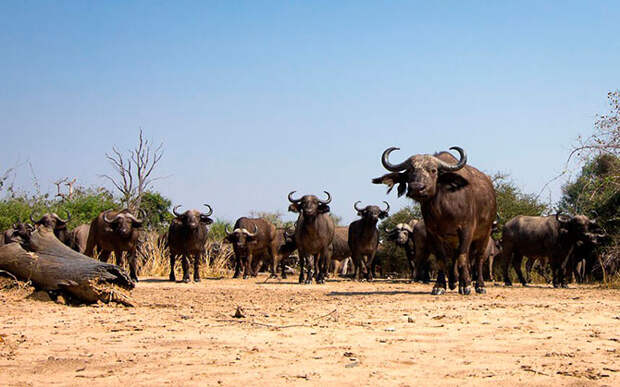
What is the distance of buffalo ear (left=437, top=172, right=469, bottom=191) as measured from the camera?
12.1 meters

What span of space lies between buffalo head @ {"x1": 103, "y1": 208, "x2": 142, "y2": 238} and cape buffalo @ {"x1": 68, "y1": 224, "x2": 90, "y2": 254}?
133 inches

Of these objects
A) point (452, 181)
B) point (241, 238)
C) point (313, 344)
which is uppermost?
point (452, 181)

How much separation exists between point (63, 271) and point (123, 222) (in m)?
7.21

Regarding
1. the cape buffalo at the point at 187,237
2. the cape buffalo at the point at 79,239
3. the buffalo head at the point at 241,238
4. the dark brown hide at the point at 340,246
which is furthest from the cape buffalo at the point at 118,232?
the dark brown hide at the point at 340,246

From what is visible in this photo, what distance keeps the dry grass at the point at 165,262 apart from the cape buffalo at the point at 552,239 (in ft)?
34.7

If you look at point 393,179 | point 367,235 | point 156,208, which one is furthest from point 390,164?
point 156,208

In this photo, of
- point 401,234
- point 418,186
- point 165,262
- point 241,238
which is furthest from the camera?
point 165,262

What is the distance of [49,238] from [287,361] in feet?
23.8

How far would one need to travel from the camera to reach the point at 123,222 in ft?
57.0

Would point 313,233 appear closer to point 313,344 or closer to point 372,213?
point 372,213

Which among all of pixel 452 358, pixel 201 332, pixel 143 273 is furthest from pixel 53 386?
pixel 143 273

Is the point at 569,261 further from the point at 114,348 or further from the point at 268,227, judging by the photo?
the point at 114,348

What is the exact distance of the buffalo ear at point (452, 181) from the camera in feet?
39.7

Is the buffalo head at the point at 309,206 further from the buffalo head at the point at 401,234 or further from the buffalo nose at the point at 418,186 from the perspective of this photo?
the buffalo nose at the point at 418,186
